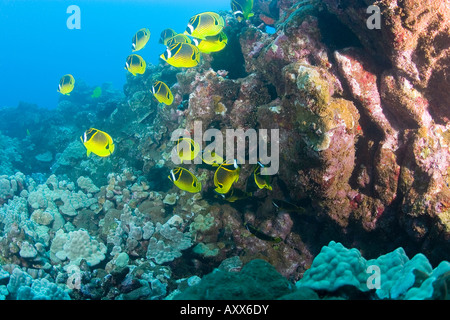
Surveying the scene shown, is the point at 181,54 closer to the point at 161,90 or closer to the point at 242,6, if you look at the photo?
the point at 161,90

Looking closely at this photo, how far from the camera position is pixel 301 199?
4.09 meters

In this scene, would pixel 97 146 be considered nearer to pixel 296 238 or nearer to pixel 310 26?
pixel 296 238

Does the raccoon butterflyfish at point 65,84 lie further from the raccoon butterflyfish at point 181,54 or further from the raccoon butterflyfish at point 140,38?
the raccoon butterflyfish at point 181,54

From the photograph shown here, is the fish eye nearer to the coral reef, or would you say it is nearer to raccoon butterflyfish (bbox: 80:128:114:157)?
the coral reef

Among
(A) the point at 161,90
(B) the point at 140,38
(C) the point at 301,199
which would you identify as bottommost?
(C) the point at 301,199

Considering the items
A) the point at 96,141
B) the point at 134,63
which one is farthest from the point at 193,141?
the point at 134,63

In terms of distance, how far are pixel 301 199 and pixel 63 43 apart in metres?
106

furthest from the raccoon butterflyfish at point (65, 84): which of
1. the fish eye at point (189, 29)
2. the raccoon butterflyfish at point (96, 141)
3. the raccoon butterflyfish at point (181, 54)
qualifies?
the fish eye at point (189, 29)

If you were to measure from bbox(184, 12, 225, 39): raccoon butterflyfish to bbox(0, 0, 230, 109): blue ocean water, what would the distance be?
59814 millimetres

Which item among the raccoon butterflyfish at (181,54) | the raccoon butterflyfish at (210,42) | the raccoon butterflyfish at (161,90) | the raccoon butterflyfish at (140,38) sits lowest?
the raccoon butterflyfish at (161,90)

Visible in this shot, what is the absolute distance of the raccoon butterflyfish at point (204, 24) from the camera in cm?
398

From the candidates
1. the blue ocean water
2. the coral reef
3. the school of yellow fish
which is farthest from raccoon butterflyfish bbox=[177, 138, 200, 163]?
the blue ocean water

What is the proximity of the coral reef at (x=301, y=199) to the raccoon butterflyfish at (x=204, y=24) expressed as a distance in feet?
3.37
